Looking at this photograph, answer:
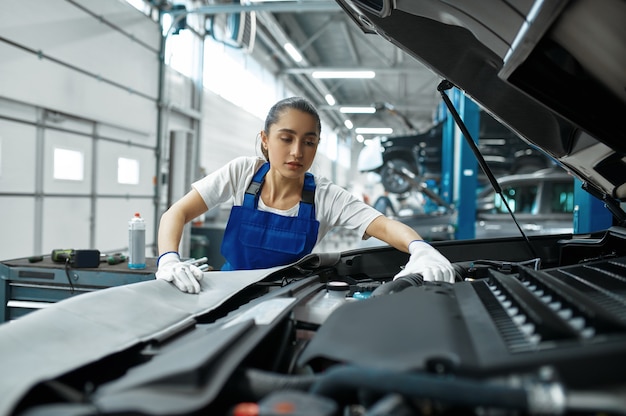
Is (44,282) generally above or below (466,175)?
below

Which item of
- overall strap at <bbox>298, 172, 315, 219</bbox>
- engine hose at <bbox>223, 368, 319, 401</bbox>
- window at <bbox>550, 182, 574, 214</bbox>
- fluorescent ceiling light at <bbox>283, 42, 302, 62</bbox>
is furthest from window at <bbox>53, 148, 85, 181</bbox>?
fluorescent ceiling light at <bbox>283, 42, 302, 62</bbox>

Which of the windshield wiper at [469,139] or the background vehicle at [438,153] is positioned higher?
the background vehicle at [438,153]

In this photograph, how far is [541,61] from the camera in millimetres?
938

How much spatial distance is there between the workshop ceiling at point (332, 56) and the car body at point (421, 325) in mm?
4789

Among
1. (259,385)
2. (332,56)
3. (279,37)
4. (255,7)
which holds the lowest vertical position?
(259,385)

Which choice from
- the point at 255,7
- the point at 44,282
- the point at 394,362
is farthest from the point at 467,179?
the point at 394,362

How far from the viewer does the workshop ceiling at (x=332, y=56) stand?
724cm

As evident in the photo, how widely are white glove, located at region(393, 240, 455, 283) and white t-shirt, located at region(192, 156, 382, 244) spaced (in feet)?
1.39

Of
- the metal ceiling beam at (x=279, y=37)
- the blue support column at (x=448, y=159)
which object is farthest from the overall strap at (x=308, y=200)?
the metal ceiling beam at (x=279, y=37)

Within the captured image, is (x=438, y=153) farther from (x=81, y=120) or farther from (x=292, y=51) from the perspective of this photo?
(x=81, y=120)

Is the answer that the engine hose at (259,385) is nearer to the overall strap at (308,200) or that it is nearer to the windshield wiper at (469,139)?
the windshield wiper at (469,139)

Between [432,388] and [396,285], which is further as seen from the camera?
[396,285]

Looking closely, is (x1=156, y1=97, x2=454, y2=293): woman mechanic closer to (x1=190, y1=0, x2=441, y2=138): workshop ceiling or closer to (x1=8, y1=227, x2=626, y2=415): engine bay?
(x1=8, y1=227, x2=626, y2=415): engine bay

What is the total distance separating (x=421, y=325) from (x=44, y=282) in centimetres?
194
